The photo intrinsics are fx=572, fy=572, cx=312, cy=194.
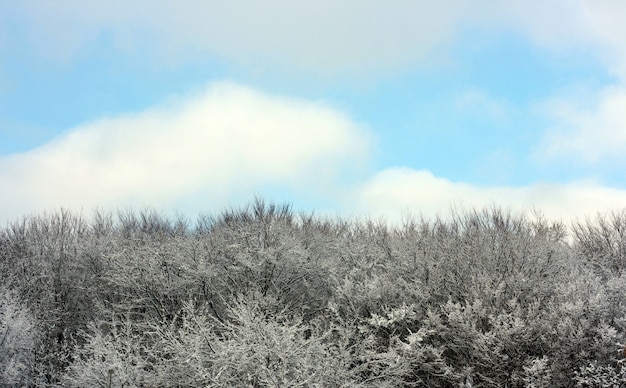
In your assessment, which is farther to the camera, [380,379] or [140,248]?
[140,248]

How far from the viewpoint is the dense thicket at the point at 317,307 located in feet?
65.3

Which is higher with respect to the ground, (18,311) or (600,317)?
(18,311)

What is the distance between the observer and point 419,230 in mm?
32000

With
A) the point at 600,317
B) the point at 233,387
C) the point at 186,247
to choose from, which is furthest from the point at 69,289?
the point at 600,317

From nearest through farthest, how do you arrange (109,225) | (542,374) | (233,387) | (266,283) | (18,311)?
(233,387)
(542,374)
(266,283)
(18,311)
(109,225)

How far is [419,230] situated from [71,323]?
19.3 metres

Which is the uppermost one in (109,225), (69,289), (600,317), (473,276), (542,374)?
(109,225)

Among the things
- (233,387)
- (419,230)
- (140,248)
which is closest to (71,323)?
(140,248)

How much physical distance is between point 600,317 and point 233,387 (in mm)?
13427

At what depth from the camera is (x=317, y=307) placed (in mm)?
25547

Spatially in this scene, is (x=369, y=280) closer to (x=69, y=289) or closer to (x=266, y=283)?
(x=266, y=283)

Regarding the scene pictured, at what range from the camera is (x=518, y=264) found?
24656mm

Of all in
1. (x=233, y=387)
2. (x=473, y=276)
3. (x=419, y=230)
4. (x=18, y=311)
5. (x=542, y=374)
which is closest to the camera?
(x=233, y=387)

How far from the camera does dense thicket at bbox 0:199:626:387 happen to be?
19.9m
